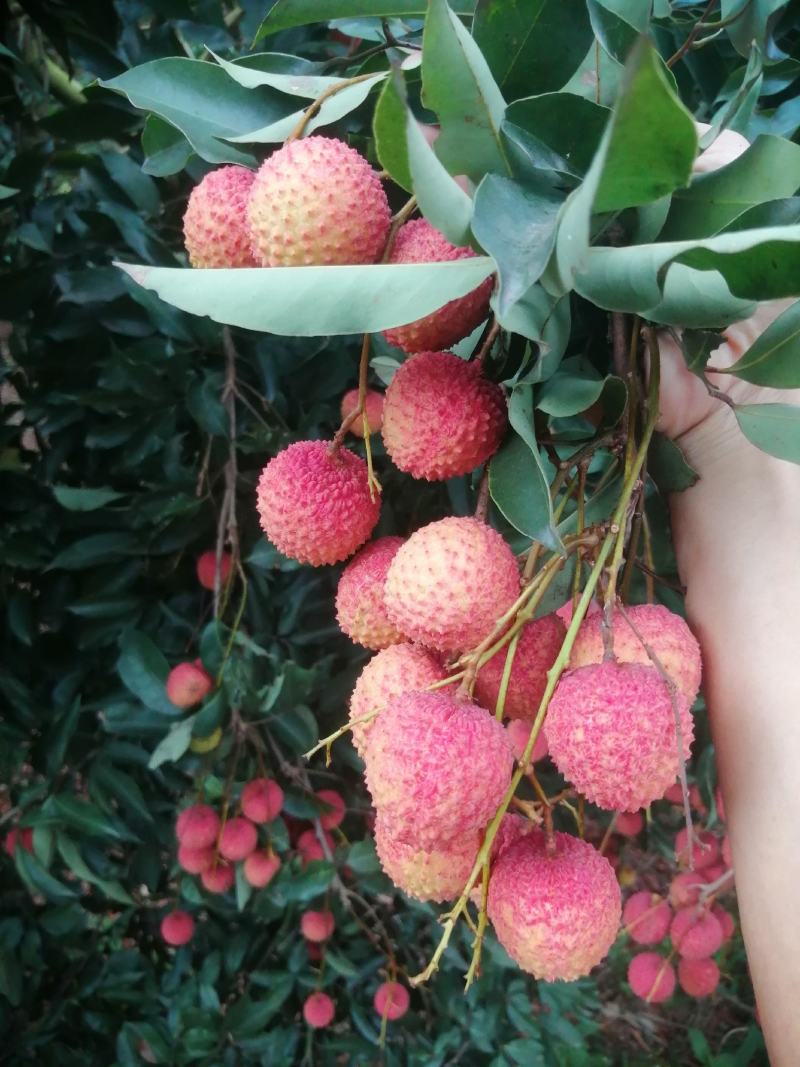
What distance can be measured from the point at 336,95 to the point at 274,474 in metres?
0.23

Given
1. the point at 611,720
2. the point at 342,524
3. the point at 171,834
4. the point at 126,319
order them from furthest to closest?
the point at 171,834 → the point at 126,319 → the point at 342,524 → the point at 611,720

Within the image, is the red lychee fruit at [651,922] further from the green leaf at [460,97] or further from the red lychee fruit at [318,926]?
the green leaf at [460,97]

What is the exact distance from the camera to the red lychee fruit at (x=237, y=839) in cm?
100

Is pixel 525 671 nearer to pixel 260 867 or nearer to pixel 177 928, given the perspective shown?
pixel 260 867

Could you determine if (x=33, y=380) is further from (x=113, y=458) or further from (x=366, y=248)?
(x=366, y=248)

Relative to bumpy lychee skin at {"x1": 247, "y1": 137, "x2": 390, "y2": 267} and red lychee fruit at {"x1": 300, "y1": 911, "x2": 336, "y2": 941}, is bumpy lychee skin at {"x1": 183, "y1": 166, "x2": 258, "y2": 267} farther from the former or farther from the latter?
red lychee fruit at {"x1": 300, "y1": 911, "x2": 336, "y2": 941}

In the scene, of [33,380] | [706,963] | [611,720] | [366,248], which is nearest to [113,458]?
[33,380]

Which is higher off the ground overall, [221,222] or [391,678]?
[221,222]

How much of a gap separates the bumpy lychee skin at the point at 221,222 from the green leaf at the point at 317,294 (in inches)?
4.4

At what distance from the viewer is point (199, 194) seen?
481 millimetres

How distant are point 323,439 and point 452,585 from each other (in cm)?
56

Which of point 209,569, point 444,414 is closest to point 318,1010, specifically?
point 209,569

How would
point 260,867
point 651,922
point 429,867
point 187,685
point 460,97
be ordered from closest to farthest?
1. point 460,97
2. point 429,867
3. point 187,685
4. point 260,867
5. point 651,922

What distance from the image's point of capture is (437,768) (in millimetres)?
386
